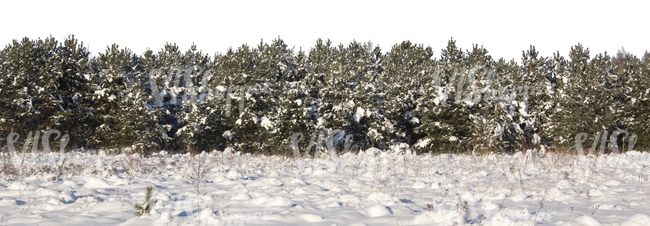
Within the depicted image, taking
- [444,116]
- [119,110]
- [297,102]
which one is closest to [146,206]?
[297,102]

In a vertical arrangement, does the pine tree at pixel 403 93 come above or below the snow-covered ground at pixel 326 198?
above

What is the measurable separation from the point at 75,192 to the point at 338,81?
23.3 meters

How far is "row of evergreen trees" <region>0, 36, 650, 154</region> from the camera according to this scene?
26844mm

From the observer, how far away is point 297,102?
25.6 metres

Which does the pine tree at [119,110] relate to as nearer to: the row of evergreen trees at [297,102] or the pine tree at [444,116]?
the row of evergreen trees at [297,102]

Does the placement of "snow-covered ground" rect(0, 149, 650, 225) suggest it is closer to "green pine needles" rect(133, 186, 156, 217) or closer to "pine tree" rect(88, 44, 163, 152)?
"green pine needles" rect(133, 186, 156, 217)

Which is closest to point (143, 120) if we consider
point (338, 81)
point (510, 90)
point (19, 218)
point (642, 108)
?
point (338, 81)

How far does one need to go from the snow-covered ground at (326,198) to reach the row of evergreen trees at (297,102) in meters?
17.3

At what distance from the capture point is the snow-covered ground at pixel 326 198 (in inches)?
194

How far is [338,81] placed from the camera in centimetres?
2905

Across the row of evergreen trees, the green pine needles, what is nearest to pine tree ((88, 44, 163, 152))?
the row of evergreen trees

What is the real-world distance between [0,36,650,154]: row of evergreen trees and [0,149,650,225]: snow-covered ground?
17260 mm

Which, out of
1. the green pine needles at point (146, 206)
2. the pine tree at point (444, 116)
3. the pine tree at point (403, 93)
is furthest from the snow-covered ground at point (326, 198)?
the pine tree at point (403, 93)

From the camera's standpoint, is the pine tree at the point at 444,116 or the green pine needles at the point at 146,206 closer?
the green pine needles at the point at 146,206
